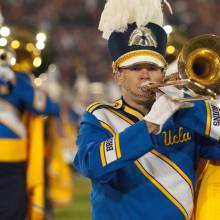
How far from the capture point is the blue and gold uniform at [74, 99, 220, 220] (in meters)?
3.64

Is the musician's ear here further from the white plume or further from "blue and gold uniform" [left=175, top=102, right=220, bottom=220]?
"blue and gold uniform" [left=175, top=102, right=220, bottom=220]

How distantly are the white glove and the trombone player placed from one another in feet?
0.53

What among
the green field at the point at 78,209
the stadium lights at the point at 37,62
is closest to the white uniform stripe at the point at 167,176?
the stadium lights at the point at 37,62

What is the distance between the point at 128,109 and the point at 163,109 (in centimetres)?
47

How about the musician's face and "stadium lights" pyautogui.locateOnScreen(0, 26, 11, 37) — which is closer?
the musician's face

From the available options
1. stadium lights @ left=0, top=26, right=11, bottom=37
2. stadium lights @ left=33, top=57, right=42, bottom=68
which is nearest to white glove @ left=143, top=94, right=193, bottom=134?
stadium lights @ left=0, top=26, right=11, bottom=37

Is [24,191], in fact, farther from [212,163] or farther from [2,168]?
[212,163]

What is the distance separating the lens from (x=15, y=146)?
6680 millimetres

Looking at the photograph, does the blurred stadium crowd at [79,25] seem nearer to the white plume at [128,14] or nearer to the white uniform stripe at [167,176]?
the white plume at [128,14]

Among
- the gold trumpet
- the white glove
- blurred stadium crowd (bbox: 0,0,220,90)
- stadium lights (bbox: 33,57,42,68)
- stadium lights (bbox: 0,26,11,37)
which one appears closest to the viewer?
the white glove

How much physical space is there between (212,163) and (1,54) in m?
3.43

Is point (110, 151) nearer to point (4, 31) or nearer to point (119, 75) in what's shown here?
point (119, 75)

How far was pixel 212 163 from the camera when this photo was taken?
3.86 meters

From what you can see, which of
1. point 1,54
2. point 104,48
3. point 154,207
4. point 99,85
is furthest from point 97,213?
point 104,48
